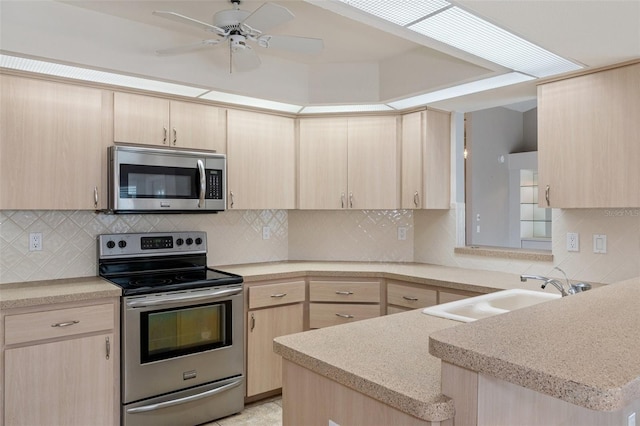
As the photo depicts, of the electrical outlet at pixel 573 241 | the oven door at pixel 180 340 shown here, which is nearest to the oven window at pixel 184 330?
the oven door at pixel 180 340

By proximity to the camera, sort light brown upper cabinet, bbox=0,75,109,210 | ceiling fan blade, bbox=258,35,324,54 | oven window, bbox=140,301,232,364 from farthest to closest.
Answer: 1. oven window, bbox=140,301,232,364
2. light brown upper cabinet, bbox=0,75,109,210
3. ceiling fan blade, bbox=258,35,324,54

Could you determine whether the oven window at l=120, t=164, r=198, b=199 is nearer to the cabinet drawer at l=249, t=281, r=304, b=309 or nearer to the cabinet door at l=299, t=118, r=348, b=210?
the cabinet drawer at l=249, t=281, r=304, b=309

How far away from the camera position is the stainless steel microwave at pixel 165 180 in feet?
9.25

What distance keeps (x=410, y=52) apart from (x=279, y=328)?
7.21 feet

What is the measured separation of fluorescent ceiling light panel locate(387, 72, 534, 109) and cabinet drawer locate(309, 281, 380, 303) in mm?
1382

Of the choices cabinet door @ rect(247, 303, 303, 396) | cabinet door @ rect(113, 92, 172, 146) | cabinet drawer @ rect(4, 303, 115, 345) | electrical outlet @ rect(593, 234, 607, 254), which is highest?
cabinet door @ rect(113, 92, 172, 146)

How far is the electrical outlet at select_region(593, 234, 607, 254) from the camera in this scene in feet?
9.08

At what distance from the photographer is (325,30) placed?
288cm

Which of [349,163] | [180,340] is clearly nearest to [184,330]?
[180,340]

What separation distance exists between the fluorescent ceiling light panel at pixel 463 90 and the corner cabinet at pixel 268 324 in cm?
158

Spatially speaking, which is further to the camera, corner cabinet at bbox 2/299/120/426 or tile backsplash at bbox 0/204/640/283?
tile backsplash at bbox 0/204/640/283

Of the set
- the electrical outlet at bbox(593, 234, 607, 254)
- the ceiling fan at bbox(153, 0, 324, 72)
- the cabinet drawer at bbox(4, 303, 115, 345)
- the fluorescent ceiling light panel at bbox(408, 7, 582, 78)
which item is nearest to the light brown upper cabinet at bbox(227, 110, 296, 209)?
the ceiling fan at bbox(153, 0, 324, 72)

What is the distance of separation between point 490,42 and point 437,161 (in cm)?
149

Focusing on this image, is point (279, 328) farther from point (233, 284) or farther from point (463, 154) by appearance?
point (463, 154)
